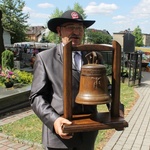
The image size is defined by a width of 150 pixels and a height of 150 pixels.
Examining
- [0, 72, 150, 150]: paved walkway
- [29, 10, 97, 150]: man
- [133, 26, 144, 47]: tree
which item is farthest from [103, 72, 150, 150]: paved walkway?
[133, 26, 144, 47]: tree

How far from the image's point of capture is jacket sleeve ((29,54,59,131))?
5.87 feet

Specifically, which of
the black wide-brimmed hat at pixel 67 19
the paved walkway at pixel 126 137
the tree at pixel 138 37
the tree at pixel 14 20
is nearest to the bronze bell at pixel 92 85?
the black wide-brimmed hat at pixel 67 19

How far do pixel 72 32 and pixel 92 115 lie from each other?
60 centimetres

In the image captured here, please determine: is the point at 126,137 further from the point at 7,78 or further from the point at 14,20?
the point at 14,20

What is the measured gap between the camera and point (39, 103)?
6.02ft

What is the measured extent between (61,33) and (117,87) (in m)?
0.58

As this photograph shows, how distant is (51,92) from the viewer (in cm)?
194

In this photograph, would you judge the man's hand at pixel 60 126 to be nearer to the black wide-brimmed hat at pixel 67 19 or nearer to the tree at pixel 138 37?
the black wide-brimmed hat at pixel 67 19

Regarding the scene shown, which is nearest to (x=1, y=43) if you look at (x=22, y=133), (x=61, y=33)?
(x=22, y=133)

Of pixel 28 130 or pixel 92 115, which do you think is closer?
pixel 92 115

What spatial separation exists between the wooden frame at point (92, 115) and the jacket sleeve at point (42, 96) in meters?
0.16

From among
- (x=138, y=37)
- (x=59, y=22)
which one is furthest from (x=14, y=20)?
(x=59, y=22)

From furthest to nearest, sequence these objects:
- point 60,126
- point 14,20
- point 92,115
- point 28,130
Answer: point 14,20 → point 28,130 → point 92,115 → point 60,126

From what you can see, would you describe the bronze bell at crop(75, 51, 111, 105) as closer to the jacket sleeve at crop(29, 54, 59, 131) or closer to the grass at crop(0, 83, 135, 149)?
the jacket sleeve at crop(29, 54, 59, 131)
